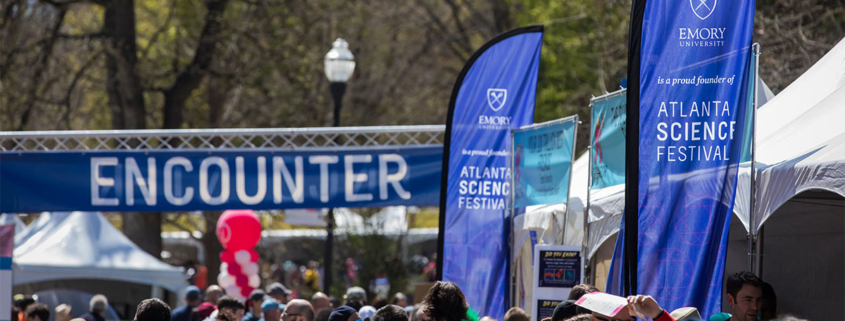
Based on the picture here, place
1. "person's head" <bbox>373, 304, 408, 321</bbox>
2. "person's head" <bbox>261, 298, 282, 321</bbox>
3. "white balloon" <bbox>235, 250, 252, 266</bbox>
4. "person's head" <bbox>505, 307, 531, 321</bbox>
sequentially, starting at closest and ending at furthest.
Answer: "person's head" <bbox>373, 304, 408, 321</bbox>, "person's head" <bbox>505, 307, 531, 321</bbox>, "person's head" <bbox>261, 298, 282, 321</bbox>, "white balloon" <bbox>235, 250, 252, 266</bbox>

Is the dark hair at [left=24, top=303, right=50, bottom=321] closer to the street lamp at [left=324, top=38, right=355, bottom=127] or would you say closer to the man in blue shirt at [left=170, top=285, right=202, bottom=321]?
the man in blue shirt at [left=170, top=285, right=202, bottom=321]

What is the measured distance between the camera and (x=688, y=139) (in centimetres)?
588

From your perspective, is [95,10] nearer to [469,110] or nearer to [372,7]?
[372,7]

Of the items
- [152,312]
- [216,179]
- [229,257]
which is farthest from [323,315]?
[229,257]

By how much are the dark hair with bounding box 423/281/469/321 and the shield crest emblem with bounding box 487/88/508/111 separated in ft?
14.3

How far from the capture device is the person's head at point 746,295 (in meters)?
5.48

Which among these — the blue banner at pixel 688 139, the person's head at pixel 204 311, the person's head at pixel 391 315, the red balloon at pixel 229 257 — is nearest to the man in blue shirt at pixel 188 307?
the person's head at pixel 204 311

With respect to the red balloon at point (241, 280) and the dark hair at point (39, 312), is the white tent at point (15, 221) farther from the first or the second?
the dark hair at point (39, 312)

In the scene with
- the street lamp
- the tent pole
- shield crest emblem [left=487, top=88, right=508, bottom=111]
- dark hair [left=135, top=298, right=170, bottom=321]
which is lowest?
dark hair [left=135, top=298, right=170, bottom=321]

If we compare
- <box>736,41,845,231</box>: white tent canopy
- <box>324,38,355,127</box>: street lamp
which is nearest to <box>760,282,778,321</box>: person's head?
<box>736,41,845,231</box>: white tent canopy

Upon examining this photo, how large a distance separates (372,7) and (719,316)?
1936 centimetres

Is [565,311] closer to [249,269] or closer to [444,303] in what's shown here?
[444,303]

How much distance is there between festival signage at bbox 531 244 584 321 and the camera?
25.6 feet

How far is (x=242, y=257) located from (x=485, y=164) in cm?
786
